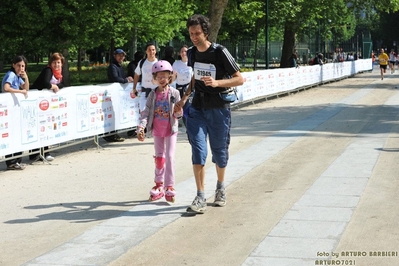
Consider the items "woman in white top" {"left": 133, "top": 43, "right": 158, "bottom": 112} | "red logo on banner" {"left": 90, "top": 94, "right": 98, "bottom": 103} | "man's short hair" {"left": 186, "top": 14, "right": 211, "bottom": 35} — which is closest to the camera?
"man's short hair" {"left": 186, "top": 14, "right": 211, "bottom": 35}

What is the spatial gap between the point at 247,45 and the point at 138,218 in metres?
48.0

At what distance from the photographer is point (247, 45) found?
5575 cm

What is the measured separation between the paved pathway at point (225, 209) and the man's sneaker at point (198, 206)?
8 centimetres

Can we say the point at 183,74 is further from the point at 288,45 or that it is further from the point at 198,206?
the point at 288,45

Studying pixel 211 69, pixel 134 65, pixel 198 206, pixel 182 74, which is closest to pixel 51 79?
pixel 182 74

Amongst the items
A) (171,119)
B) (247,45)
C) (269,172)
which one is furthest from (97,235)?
(247,45)

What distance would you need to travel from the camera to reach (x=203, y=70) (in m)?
8.55

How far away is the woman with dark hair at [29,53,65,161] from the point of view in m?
13.2

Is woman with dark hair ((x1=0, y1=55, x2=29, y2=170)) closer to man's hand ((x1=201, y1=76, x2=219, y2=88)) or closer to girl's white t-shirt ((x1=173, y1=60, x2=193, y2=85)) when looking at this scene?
A: girl's white t-shirt ((x1=173, y1=60, x2=193, y2=85))

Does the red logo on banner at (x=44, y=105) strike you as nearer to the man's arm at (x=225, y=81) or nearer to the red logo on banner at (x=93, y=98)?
the red logo on banner at (x=93, y=98)

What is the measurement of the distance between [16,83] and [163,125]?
4.27m

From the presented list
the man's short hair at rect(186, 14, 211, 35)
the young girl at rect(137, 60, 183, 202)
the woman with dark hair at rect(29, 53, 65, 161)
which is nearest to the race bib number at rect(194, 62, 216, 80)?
the man's short hair at rect(186, 14, 211, 35)

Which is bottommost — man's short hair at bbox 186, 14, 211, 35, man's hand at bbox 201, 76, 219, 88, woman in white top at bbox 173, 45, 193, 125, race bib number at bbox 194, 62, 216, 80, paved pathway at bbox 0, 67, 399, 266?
paved pathway at bbox 0, 67, 399, 266

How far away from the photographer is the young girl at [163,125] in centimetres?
919
